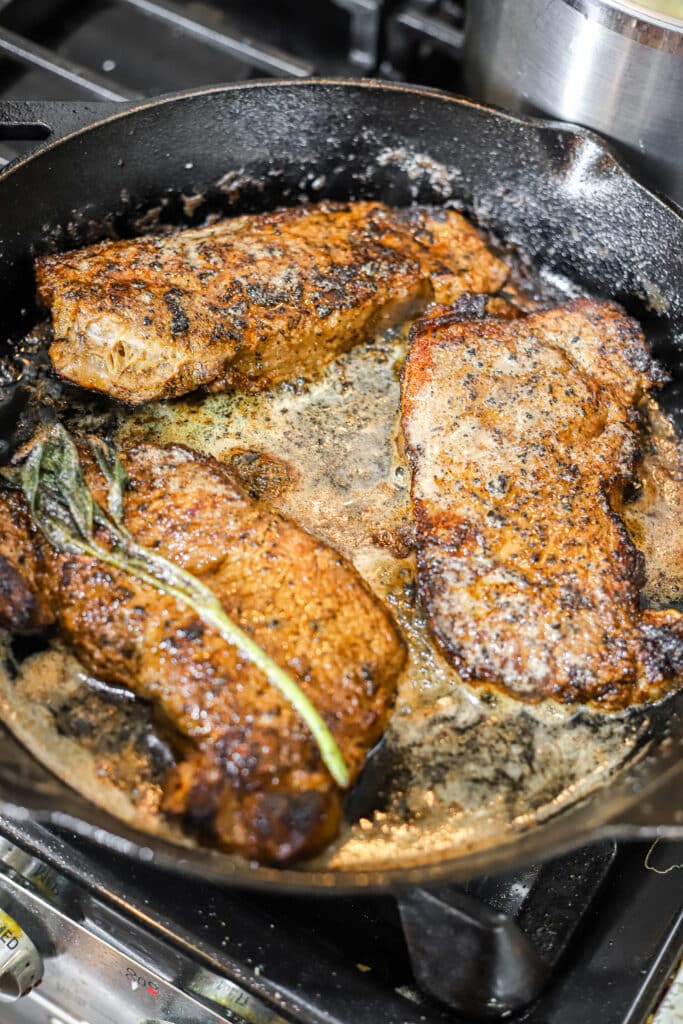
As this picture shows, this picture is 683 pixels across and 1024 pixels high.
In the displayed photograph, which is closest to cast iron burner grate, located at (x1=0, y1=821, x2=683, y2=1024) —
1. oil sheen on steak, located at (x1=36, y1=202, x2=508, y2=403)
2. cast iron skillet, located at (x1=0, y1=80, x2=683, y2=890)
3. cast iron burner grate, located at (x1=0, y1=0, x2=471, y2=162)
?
oil sheen on steak, located at (x1=36, y1=202, x2=508, y2=403)

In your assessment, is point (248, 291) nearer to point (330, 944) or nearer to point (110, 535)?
point (110, 535)

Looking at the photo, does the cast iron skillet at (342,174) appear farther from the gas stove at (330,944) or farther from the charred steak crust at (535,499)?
the gas stove at (330,944)

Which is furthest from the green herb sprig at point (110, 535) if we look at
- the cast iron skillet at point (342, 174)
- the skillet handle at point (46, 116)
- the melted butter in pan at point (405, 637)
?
the skillet handle at point (46, 116)

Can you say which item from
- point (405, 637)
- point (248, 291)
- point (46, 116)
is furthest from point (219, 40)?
point (405, 637)

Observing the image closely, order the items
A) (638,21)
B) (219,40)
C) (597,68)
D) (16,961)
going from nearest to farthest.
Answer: (16,961) → (638,21) → (597,68) → (219,40)

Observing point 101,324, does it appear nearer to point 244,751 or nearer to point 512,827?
point 244,751

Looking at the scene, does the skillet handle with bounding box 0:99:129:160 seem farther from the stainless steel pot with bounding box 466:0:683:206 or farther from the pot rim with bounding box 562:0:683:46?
the pot rim with bounding box 562:0:683:46
